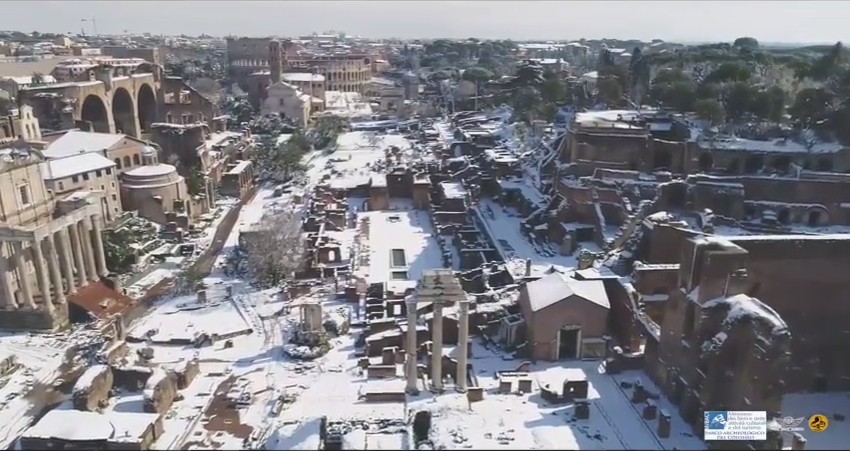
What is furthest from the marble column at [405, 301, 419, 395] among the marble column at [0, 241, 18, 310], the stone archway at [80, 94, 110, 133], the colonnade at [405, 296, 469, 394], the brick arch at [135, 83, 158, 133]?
the brick arch at [135, 83, 158, 133]

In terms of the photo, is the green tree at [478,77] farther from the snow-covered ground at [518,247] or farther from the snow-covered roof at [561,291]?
the snow-covered roof at [561,291]

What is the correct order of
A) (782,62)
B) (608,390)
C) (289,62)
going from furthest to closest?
1. (289,62)
2. (782,62)
3. (608,390)

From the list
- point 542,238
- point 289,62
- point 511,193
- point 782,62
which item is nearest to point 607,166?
point 511,193

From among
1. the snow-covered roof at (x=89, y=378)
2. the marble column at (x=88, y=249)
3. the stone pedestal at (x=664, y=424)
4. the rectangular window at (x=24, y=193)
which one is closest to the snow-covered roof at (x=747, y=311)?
the stone pedestal at (x=664, y=424)

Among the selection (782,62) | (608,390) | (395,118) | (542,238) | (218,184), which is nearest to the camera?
(608,390)

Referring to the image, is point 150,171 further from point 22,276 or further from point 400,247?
point 400,247

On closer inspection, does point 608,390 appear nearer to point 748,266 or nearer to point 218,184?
point 748,266

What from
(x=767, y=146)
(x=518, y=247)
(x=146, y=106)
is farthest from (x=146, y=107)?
(x=767, y=146)

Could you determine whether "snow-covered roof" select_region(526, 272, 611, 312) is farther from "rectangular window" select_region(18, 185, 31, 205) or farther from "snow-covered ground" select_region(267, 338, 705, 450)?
"rectangular window" select_region(18, 185, 31, 205)
